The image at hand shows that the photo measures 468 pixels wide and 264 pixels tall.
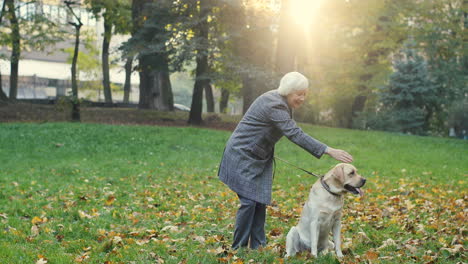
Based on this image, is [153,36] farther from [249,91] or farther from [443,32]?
[443,32]

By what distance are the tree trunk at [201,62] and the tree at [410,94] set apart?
1014cm

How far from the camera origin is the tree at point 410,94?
2788 cm

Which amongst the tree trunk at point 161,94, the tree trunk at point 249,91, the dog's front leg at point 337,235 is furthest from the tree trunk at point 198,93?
the dog's front leg at point 337,235

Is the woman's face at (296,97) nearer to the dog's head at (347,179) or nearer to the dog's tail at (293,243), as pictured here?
the dog's head at (347,179)

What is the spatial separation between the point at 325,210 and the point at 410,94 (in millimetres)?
24583

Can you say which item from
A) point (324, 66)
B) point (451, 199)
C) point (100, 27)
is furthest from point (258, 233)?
point (100, 27)

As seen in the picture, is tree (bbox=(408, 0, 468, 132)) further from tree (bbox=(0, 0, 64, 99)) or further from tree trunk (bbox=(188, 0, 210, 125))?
tree (bbox=(0, 0, 64, 99))

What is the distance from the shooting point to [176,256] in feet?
18.5

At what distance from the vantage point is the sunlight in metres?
22.8

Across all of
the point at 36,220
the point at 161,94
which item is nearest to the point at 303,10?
the point at 161,94

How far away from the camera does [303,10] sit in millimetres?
23859

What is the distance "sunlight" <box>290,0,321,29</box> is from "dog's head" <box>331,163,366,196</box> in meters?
18.6

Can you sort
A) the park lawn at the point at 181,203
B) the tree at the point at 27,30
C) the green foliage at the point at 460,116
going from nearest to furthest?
the park lawn at the point at 181,203 → the tree at the point at 27,30 → the green foliage at the point at 460,116

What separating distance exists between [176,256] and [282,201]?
404cm
